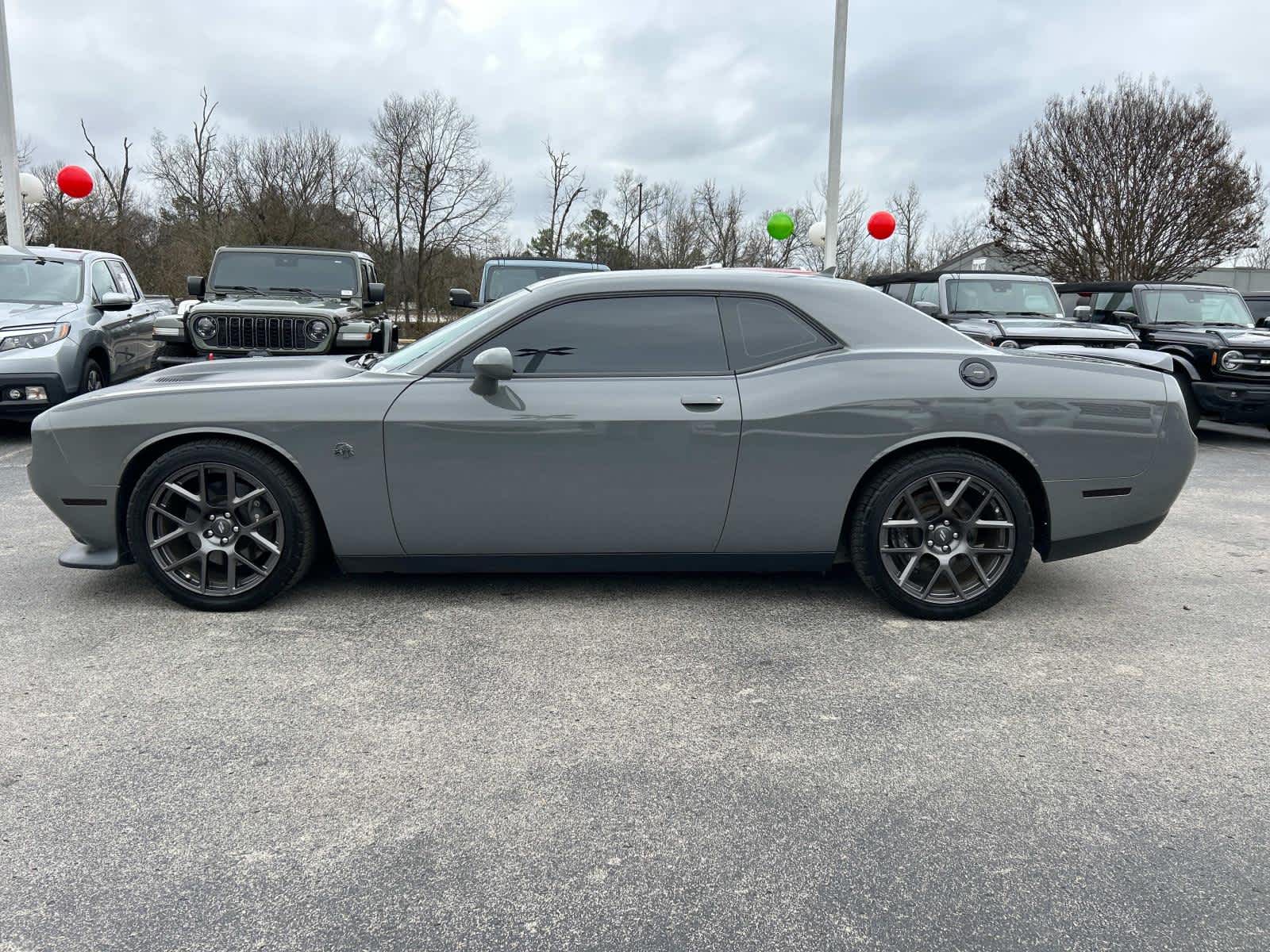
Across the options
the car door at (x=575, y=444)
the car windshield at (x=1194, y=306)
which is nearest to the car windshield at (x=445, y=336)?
the car door at (x=575, y=444)

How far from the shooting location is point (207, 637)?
3680mm

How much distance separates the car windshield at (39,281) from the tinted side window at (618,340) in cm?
730

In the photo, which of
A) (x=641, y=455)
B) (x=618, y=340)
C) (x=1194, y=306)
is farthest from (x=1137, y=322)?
(x=641, y=455)

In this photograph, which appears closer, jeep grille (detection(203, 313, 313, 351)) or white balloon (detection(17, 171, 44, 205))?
jeep grille (detection(203, 313, 313, 351))

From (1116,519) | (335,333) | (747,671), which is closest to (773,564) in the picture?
(747,671)

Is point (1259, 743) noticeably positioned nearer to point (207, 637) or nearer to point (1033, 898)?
point (1033, 898)

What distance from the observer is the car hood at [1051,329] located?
9.50 meters

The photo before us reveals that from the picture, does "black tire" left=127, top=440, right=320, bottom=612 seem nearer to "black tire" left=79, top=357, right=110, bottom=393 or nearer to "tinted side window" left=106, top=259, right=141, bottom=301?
"black tire" left=79, top=357, right=110, bottom=393

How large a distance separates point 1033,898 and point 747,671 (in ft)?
4.57

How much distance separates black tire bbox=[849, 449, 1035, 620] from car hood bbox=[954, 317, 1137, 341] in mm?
6143

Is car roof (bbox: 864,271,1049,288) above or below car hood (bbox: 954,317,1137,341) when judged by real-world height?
above

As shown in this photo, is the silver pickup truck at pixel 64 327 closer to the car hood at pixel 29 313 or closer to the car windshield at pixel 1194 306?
the car hood at pixel 29 313

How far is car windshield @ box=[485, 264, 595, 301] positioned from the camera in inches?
436

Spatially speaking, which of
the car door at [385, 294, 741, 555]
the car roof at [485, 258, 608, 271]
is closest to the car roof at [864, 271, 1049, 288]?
the car roof at [485, 258, 608, 271]
